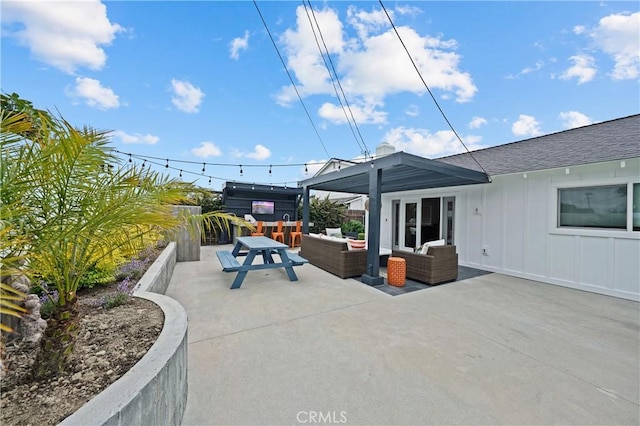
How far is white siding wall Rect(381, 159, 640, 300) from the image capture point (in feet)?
13.7

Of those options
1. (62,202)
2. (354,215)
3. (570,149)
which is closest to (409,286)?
(570,149)

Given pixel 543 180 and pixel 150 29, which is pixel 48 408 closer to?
pixel 150 29

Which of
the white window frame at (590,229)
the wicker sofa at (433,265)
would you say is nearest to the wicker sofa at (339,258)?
the wicker sofa at (433,265)

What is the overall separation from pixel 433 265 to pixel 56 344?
4.72 meters

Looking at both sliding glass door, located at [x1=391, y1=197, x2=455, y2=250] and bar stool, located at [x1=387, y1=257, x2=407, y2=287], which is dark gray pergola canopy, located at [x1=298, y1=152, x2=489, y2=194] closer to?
sliding glass door, located at [x1=391, y1=197, x2=455, y2=250]

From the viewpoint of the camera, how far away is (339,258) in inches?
199

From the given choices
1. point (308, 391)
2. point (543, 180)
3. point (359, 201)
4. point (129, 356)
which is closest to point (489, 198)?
point (543, 180)

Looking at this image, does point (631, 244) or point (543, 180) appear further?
point (543, 180)

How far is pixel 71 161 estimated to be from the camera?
4.14 feet

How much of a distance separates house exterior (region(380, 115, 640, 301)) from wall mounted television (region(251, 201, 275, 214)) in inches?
300

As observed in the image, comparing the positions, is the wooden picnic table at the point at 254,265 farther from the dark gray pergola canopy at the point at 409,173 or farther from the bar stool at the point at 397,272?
the dark gray pergola canopy at the point at 409,173

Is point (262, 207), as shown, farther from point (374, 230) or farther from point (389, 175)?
point (374, 230)

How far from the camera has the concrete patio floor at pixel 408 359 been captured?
1664mm

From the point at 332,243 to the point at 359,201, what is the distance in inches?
466
